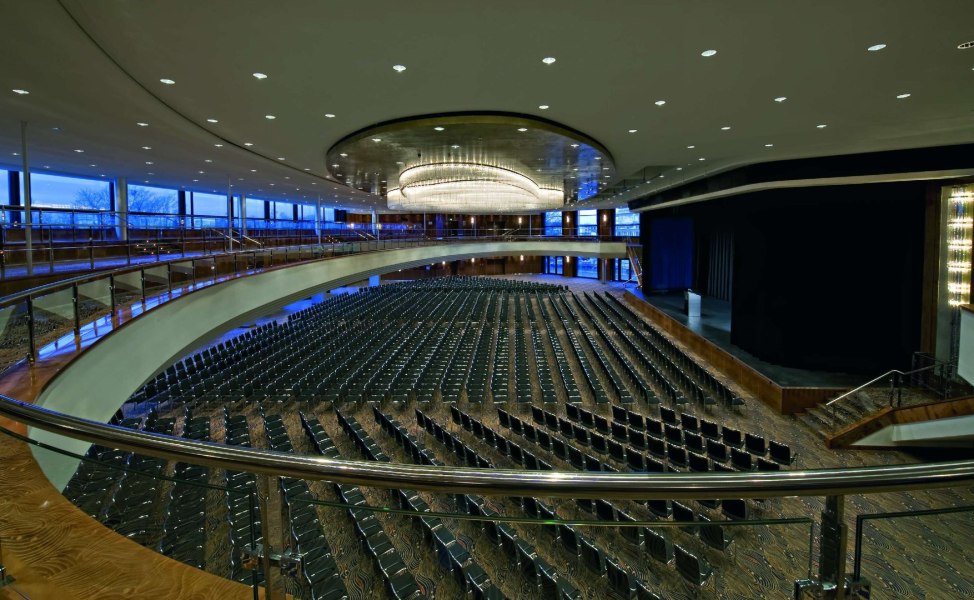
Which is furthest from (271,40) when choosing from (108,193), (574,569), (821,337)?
(108,193)

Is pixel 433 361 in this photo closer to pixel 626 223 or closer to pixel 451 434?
pixel 451 434

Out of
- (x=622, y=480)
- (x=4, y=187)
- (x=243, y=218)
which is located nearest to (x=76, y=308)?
(x=622, y=480)

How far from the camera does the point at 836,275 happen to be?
12.4 m

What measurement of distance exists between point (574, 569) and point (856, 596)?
4441 millimetres

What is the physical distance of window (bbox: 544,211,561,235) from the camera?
42188 mm

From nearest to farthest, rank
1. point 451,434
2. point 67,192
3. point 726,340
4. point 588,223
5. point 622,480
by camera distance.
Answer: point 622,480, point 451,434, point 726,340, point 67,192, point 588,223

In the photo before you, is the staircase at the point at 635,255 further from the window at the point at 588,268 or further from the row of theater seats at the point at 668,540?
the row of theater seats at the point at 668,540

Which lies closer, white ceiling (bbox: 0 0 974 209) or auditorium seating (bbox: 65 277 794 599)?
auditorium seating (bbox: 65 277 794 599)

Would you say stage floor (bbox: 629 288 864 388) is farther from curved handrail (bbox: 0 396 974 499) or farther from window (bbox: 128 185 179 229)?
window (bbox: 128 185 179 229)

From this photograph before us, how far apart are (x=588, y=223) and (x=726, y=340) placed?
2663 centimetres

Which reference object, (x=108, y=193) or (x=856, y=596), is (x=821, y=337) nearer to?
(x=856, y=596)

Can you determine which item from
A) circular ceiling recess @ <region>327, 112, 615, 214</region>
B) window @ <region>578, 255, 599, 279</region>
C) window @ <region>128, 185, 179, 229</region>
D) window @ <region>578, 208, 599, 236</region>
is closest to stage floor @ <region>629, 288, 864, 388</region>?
circular ceiling recess @ <region>327, 112, 615, 214</region>

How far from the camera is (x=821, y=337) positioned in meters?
12.6

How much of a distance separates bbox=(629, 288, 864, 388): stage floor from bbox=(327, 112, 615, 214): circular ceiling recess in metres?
6.27
